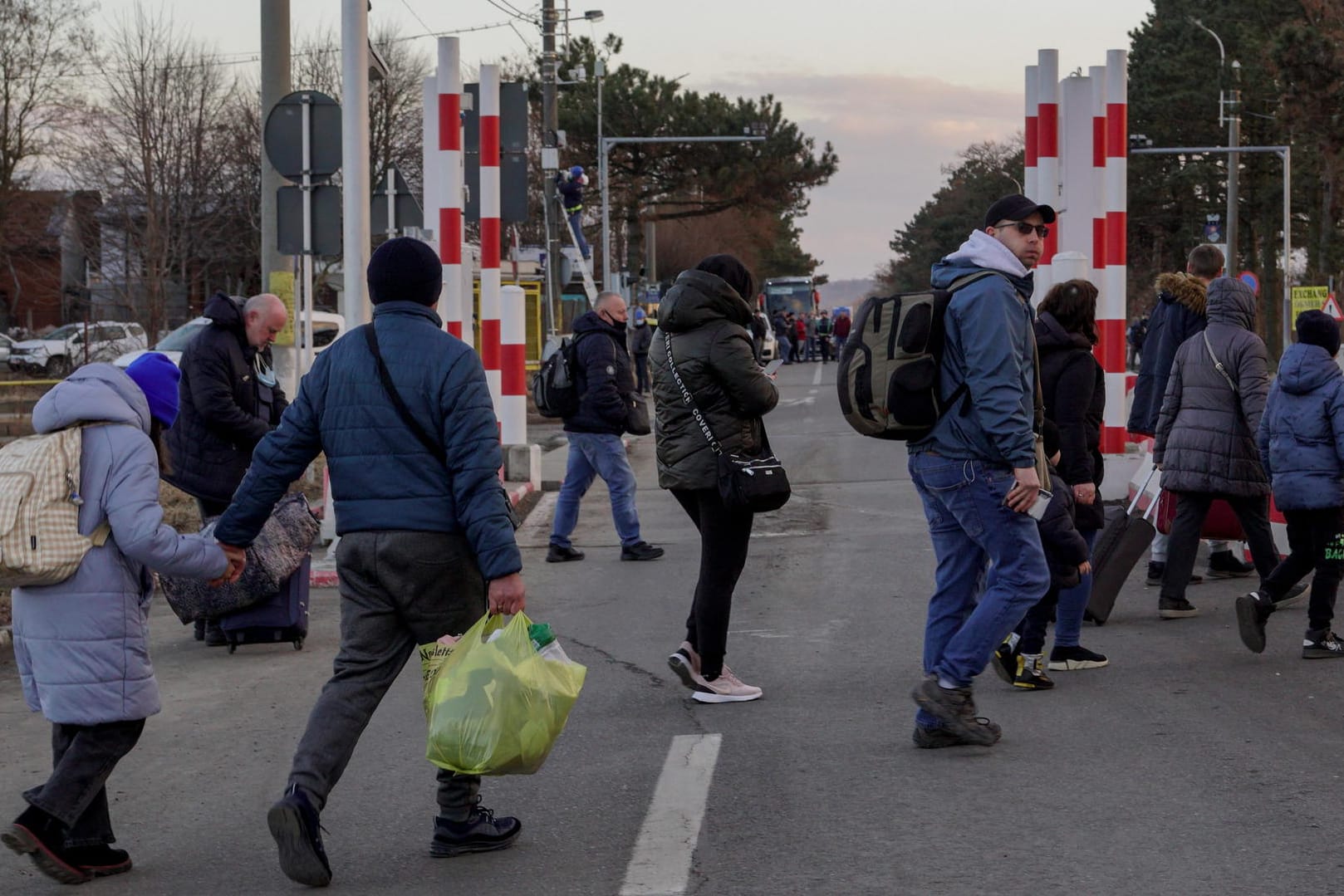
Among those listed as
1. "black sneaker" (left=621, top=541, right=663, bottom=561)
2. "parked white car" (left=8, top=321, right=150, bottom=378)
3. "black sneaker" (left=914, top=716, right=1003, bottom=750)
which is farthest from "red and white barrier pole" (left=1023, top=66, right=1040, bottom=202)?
"parked white car" (left=8, top=321, right=150, bottom=378)

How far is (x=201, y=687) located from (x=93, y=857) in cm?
281

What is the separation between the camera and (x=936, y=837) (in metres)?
4.81

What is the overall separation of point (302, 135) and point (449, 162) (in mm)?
1925

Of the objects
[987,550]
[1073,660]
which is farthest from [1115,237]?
[987,550]

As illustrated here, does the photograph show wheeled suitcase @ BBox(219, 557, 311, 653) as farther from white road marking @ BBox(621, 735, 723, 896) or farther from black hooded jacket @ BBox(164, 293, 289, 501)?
white road marking @ BBox(621, 735, 723, 896)

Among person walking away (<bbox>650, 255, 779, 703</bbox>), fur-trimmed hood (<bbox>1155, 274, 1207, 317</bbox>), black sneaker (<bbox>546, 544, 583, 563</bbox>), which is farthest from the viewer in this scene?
black sneaker (<bbox>546, 544, 583, 563</bbox>)

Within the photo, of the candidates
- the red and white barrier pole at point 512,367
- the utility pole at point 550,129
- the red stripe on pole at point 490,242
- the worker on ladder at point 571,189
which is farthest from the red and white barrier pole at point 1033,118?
the worker on ladder at point 571,189

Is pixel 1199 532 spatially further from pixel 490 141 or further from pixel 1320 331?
pixel 490 141

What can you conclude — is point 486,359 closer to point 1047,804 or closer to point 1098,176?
point 1098,176

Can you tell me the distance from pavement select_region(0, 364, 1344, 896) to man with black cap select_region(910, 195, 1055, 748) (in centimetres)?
28

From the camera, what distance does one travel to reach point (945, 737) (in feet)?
19.1

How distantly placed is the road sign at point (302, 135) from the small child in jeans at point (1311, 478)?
658 centimetres

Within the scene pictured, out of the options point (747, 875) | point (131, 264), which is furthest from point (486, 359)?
point (131, 264)

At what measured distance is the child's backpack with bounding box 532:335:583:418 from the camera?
1112cm
